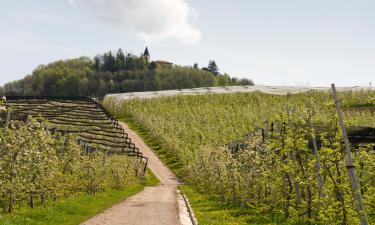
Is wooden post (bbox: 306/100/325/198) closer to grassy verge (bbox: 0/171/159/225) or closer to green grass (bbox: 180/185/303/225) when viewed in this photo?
green grass (bbox: 180/185/303/225)

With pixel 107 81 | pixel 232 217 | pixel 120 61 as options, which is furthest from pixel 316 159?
pixel 120 61

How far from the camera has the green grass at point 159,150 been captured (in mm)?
51088

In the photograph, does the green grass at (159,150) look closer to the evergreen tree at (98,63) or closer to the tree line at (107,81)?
the tree line at (107,81)

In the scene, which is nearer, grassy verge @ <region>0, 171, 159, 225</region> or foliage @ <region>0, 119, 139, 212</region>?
grassy verge @ <region>0, 171, 159, 225</region>

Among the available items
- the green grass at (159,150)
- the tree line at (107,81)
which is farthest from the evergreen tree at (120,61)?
the green grass at (159,150)

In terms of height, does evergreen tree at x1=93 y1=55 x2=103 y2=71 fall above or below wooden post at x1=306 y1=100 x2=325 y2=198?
above

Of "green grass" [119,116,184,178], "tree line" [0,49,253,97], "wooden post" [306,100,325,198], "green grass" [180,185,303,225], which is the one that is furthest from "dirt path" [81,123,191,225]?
"tree line" [0,49,253,97]

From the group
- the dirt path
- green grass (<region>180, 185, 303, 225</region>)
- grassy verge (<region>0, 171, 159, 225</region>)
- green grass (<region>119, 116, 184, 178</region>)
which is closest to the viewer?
grassy verge (<region>0, 171, 159, 225</region>)

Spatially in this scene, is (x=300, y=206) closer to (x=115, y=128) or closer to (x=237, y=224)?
(x=237, y=224)

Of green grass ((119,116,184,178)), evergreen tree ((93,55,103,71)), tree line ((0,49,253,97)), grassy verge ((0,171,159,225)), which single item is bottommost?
green grass ((119,116,184,178))

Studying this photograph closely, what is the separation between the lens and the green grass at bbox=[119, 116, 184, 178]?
5109cm

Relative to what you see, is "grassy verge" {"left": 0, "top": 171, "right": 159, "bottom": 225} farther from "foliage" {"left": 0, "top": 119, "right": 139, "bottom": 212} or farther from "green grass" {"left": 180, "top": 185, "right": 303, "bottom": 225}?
"green grass" {"left": 180, "top": 185, "right": 303, "bottom": 225}

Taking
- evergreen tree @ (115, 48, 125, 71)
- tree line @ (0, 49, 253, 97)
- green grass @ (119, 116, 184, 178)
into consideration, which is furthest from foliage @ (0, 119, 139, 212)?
evergreen tree @ (115, 48, 125, 71)

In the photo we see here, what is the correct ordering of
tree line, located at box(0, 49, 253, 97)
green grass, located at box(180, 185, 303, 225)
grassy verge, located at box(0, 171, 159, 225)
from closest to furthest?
1. grassy verge, located at box(0, 171, 159, 225)
2. green grass, located at box(180, 185, 303, 225)
3. tree line, located at box(0, 49, 253, 97)
